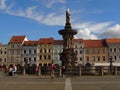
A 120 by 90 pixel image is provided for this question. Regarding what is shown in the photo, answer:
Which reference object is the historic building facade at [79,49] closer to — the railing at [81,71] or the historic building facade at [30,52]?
the historic building facade at [30,52]

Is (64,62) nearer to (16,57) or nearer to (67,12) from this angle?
(67,12)

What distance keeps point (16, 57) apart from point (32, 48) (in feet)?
22.6

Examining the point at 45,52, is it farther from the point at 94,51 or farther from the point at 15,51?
the point at 94,51

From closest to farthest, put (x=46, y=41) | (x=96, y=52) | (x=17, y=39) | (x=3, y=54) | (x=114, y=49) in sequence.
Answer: (x=114, y=49), (x=96, y=52), (x=46, y=41), (x=3, y=54), (x=17, y=39)

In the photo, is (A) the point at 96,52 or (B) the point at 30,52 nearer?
(A) the point at 96,52

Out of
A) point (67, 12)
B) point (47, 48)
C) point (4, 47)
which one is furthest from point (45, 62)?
point (67, 12)

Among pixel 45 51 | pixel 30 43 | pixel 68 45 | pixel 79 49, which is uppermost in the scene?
pixel 30 43

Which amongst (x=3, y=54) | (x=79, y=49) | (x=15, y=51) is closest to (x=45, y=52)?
(x=15, y=51)

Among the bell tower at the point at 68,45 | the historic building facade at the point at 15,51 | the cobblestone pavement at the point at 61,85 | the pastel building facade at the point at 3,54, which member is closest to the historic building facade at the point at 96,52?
the historic building facade at the point at 15,51

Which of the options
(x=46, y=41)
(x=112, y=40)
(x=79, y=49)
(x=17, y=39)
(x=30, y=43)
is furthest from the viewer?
(x=17, y=39)

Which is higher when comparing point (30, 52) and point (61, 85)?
point (30, 52)

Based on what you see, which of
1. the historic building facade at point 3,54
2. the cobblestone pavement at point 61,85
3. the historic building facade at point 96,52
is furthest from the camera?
the historic building facade at point 3,54

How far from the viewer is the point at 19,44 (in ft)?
440

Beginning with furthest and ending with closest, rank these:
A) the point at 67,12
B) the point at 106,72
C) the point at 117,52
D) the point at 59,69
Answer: the point at 117,52 < the point at 67,12 < the point at 106,72 < the point at 59,69
